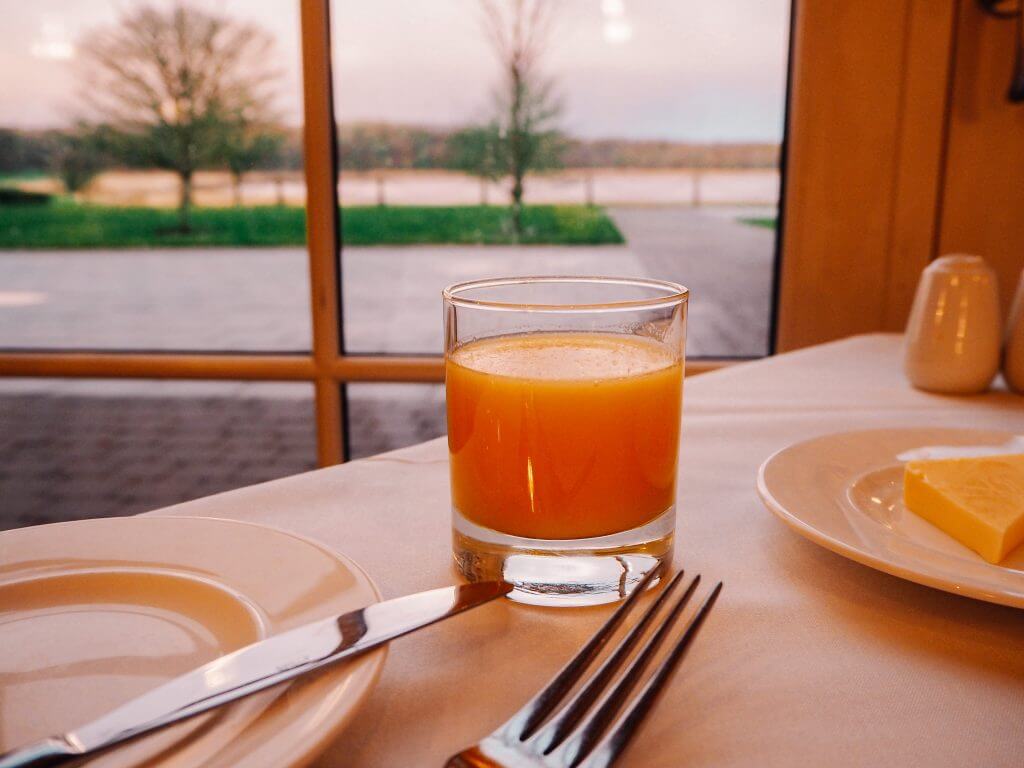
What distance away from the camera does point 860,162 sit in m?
1.51

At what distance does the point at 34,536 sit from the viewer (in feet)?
1.63

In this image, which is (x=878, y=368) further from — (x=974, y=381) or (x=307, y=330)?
(x=307, y=330)

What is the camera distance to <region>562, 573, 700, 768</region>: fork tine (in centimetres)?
34

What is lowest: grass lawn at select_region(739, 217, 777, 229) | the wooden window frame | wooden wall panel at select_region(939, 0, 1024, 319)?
the wooden window frame

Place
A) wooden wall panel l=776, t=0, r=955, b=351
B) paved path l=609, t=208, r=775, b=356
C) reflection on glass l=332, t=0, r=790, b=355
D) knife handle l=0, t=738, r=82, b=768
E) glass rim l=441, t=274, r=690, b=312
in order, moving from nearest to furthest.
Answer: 1. knife handle l=0, t=738, r=82, b=768
2. glass rim l=441, t=274, r=690, b=312
3. wooden wall panel l=776, t=0, r=955, b=351
4. reflection on glass l=332, t=0, r=790, b=355
5. paved path l=609, t=208, r=775, b=356

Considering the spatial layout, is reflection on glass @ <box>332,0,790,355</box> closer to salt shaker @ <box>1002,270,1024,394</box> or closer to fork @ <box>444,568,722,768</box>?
salt shaker @ <box>1002,270,1024,394</box>

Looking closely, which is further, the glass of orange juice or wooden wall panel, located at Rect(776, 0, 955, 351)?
wooden wall panel, located at Rect(776, 0, 955, 351)

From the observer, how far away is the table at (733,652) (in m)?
0.38

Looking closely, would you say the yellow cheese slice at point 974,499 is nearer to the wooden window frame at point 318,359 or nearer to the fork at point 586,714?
the fork at point 586,714

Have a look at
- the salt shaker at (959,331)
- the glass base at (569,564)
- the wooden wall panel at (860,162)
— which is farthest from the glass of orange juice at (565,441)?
the wooden wall panel at (860,162)

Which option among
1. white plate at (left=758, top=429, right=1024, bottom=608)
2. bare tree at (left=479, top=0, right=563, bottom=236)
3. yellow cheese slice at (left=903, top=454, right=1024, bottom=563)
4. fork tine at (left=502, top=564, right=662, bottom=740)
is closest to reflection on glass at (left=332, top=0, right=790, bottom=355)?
bare tree at (left=479, top=0, right=563, bottom=236)

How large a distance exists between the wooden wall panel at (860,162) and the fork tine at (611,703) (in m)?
1.28

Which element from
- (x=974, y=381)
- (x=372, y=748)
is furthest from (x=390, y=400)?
(x=372, y=748)

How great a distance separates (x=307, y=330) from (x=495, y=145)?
1.86 ft
